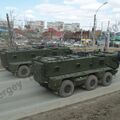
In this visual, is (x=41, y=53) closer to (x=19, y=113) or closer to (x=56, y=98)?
(x=56, y=98)

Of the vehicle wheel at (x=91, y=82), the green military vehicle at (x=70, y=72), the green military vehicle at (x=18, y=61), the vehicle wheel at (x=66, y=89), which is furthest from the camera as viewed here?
the green military vehicle at (x=18, y=61)

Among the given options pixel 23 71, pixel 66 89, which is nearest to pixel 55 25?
pixel 23 71

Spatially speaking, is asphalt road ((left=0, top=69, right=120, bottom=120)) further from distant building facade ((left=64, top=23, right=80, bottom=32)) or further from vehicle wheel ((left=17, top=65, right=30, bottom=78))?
distant building facade ((left=64, top=23, right=80, bottom=32))

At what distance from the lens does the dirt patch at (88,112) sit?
26.2ft

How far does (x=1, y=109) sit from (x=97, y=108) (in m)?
3.44

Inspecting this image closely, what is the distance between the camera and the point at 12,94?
35.8 ft

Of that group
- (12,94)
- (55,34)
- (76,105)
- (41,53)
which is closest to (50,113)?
(76,105)

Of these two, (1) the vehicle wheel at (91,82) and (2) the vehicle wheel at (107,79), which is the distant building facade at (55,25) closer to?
(2) the vehicle wheel at (107,79)

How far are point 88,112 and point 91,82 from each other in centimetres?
328

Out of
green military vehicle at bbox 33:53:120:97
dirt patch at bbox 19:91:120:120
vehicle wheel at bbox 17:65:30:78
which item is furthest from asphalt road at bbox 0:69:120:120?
vehicle wheel at bbox 17:65:30:78

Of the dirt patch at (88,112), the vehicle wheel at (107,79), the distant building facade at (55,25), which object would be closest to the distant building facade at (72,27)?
the distant building facade at (55,25)

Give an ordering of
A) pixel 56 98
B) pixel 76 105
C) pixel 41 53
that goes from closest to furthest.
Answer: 1. pixel 76 105
2. pixel 56 98
3. pixel 41 53

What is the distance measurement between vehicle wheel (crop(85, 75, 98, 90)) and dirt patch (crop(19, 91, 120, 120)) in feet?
5.21

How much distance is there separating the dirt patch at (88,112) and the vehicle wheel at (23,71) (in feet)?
18.4
